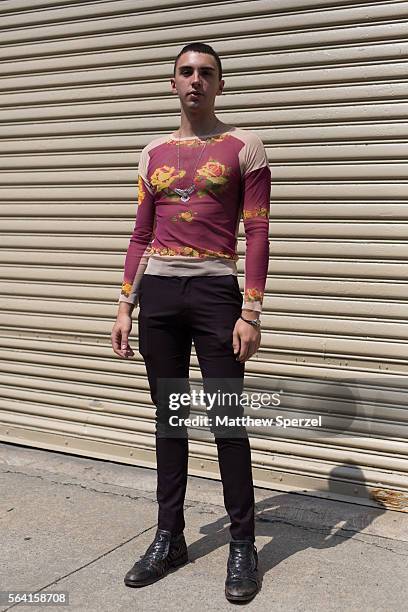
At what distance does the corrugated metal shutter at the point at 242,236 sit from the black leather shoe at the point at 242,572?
3.58 feet

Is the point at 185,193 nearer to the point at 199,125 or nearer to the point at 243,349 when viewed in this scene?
the point at 199,125

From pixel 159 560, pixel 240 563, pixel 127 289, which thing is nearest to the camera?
pixel 240 563

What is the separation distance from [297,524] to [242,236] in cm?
161

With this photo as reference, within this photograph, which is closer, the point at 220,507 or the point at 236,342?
the point at 236,342

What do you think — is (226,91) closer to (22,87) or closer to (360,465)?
(22,87)

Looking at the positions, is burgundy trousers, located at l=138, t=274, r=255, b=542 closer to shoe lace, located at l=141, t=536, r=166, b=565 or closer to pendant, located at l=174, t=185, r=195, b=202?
shoe lace, located at l=141, t=536, r=166, b=565

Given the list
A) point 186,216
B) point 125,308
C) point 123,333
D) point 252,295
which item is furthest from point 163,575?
point 186,216

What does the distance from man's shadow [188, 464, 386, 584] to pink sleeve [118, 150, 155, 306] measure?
4.00ft

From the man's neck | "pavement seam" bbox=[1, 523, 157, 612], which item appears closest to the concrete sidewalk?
"pavement seam" bbox=[1, 523, 157, 612]

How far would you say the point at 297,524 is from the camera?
11.9 ft

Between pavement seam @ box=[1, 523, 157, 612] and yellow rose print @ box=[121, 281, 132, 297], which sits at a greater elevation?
yellow rose print @ box=[121, 281, 132, 297]

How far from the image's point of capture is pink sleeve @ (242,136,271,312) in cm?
283

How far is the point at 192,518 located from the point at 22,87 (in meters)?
3.07

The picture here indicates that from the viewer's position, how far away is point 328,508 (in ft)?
12.4
